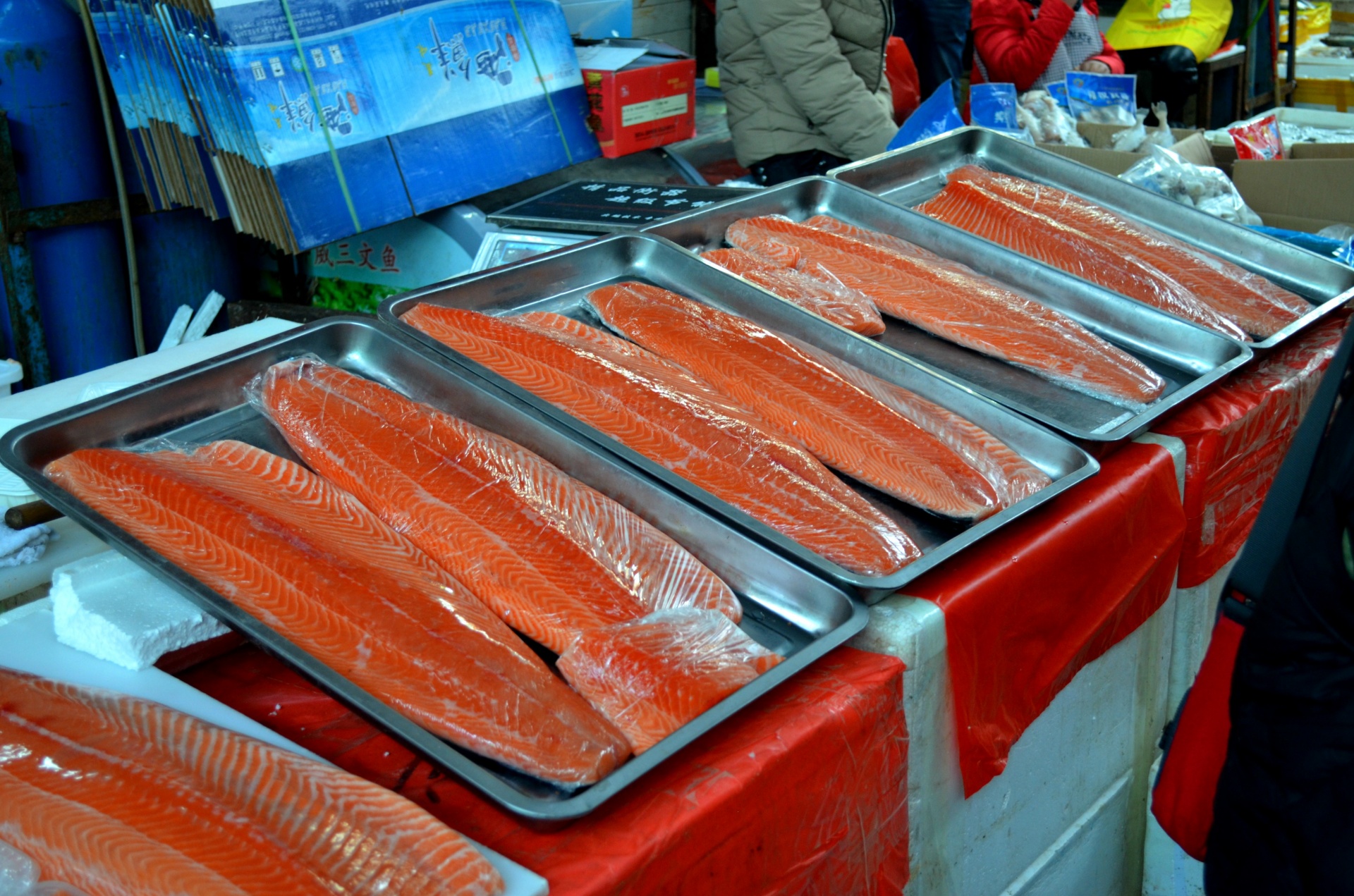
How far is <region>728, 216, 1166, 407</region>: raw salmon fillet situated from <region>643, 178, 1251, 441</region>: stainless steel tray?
1.8 inches

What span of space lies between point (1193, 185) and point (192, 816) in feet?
13.1

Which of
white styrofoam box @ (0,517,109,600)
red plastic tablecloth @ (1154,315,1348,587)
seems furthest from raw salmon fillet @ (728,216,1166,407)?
white styrofoam box @ (0,517,109,600)

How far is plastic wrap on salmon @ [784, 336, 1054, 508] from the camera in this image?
7.02ft

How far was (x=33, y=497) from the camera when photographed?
2340 mm

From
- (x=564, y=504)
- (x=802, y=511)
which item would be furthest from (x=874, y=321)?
(x=564, y=504)

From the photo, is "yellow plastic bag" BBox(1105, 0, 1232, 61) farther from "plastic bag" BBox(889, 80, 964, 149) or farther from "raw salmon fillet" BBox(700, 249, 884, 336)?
"raw salmon fillet" BBox(700, 249, 884, 336)

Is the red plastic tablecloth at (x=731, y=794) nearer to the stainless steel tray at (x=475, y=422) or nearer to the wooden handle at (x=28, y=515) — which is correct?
the stainless steel tray at (x=475, y=422)

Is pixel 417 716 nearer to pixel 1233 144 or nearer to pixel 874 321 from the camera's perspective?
pixel 874 321

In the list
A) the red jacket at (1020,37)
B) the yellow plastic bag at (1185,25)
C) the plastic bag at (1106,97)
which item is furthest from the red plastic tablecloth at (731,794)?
the yellow plastic bag at (1185,25)

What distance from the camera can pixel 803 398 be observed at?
7.75 ft

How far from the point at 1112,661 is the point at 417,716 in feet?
5.51

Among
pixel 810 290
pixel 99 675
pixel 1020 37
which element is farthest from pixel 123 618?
pixel 1020 37

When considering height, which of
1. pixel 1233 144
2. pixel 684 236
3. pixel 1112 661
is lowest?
pixel 1112 661

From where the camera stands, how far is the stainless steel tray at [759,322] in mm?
1866
